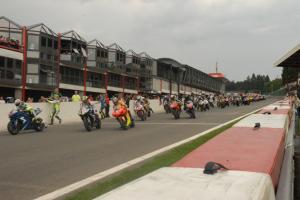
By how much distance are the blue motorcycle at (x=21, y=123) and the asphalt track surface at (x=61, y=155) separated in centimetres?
39

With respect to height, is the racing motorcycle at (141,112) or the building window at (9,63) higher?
the building window at (9,63)

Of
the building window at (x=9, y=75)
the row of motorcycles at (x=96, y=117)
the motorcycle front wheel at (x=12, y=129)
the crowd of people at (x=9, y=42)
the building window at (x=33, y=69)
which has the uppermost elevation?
the crowd of people at (x=9, y=42)

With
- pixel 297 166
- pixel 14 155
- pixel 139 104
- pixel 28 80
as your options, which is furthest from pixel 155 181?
pixel 28 80

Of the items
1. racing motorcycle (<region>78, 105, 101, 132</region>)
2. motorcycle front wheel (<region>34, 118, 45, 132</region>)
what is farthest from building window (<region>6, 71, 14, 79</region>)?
racing motorcycle (<region>78, 105, 101, 132</region>)

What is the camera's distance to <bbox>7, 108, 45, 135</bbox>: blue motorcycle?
642 inches

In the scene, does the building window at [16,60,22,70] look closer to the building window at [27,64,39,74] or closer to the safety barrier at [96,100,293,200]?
the building window at [27,64,39,74]

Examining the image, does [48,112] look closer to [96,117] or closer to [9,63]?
[96,117]

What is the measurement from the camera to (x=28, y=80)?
1608 inches

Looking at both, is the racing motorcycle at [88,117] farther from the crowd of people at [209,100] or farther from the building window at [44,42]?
the building window at [44,42]

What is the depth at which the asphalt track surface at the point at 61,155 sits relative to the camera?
7449mm

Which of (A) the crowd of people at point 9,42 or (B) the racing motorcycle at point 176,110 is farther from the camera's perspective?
(A) the crowd of people at point 9,42

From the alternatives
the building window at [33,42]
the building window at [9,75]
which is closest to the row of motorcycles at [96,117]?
the building window at [9,75]

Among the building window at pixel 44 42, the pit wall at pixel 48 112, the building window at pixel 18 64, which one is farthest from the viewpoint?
the building window at pixel 44 42

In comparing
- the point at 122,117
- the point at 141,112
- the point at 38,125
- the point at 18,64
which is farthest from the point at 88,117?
the point at 18,64
